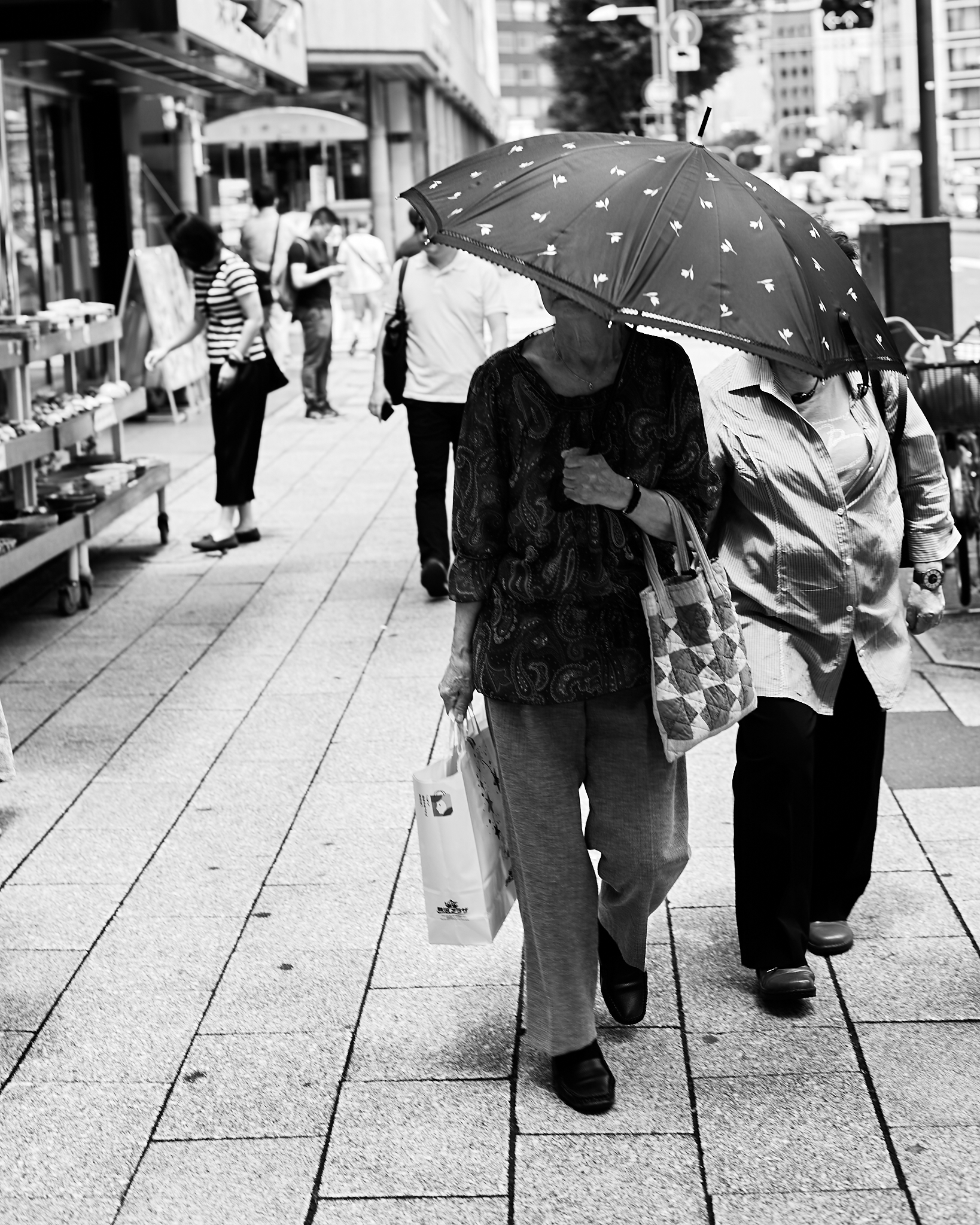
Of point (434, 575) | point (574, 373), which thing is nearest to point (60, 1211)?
point (574, 373)

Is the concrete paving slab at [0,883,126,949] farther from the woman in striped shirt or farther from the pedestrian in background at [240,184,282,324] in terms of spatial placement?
the pedestrian in background at [240,184,282,324]

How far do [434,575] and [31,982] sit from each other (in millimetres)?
4329

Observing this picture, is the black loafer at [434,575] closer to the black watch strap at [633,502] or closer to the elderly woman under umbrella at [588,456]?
the elderly woman under umbrella at [588,456]

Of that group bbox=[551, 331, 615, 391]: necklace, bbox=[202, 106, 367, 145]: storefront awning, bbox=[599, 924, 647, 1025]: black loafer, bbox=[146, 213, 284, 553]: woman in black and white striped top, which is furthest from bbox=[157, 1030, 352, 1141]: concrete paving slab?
bbox=[202, 106, 367, 145]: storefront awning

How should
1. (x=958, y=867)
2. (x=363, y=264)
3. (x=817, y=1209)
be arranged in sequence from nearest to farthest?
(x=817, y=1209)
(x=958, y=867)
(x=363, y=264)

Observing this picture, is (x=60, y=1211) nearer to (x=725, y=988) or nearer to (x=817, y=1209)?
(x=817, y=1209)

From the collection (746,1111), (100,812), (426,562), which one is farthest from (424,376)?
(746,1111)

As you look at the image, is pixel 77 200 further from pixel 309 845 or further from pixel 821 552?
pixel 821 552

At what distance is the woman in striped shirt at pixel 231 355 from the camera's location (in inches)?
374

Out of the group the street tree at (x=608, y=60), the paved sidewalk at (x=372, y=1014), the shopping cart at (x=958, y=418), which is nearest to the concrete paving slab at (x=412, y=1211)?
the paved sidewalk at (x=372, y=1014)

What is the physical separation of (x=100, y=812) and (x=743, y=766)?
2430mm

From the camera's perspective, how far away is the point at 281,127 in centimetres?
2344

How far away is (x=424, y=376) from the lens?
8.05m

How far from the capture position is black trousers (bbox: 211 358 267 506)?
9.63m
